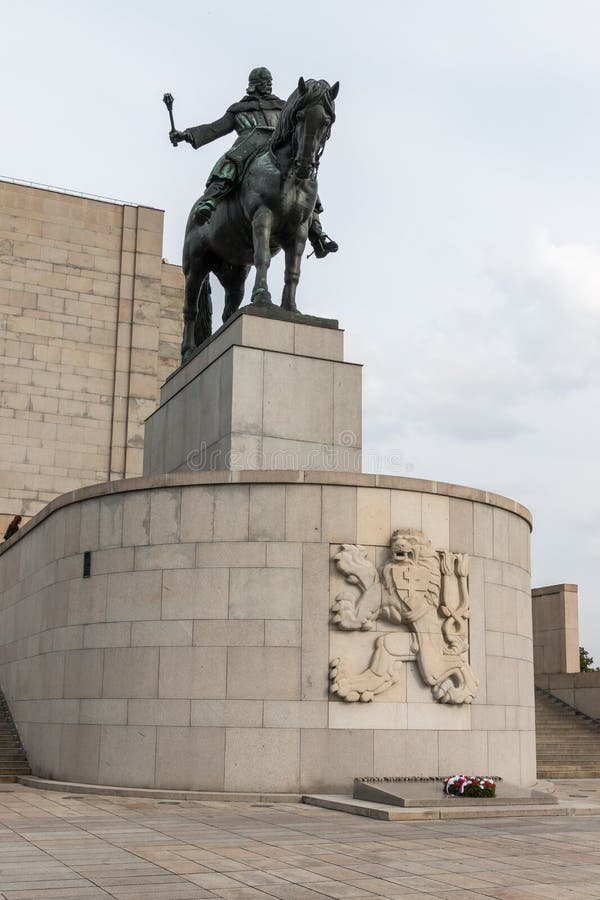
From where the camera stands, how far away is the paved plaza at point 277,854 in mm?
8930

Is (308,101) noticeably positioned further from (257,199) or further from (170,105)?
(170,105)

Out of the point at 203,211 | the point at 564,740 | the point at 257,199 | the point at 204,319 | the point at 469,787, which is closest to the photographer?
the point at 469,787

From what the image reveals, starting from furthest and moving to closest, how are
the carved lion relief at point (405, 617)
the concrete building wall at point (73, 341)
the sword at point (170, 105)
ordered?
1. the concrete building wall at point (73, 341)
2. the sword at point (170, 105)
3. the carved lion relief at point (405, 617)

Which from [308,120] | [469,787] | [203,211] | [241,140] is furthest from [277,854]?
[241,140]

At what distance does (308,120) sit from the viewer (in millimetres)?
18047

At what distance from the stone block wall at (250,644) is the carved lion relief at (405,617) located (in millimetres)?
241

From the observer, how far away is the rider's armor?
20.4m

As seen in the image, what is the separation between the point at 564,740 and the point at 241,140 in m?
16.8

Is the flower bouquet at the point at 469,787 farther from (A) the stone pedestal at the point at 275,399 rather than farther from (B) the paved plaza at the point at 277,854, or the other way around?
(A) the stone pedestal at the point at 275,399

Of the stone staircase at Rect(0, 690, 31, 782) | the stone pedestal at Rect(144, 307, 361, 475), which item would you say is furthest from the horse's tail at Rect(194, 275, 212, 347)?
the stone staircase at Rect(0, 690, 31, 782)

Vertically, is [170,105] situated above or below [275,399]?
above

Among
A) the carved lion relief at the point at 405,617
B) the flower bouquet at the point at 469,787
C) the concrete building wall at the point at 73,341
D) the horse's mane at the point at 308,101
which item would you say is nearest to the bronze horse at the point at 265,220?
the horse's mane at the point at 308,101

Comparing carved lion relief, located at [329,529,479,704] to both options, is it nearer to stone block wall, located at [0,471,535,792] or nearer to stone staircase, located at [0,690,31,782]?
stone block wall, located at [0,471,535,792]

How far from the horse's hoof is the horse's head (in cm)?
224
